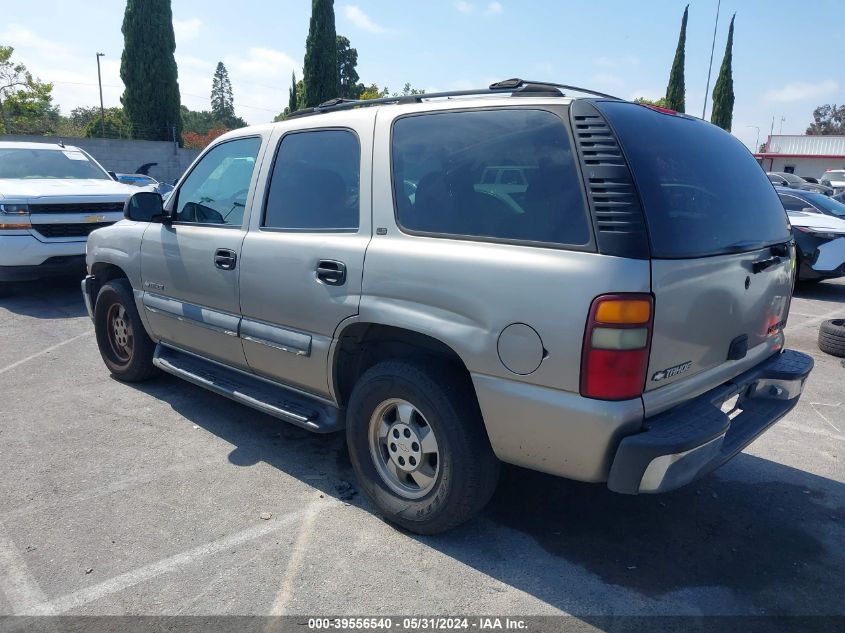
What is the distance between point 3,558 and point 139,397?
2.15 m

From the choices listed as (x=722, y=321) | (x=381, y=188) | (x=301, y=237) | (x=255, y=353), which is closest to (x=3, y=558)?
(x=255, y=353)

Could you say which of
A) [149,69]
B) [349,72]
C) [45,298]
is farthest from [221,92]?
[45,298]

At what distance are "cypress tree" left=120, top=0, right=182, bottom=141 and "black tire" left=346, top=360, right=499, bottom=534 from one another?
32486 millimetres

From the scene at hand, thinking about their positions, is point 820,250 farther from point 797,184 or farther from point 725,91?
point 725,91

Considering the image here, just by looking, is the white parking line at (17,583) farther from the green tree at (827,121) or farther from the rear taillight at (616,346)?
the green tree at (827,121)

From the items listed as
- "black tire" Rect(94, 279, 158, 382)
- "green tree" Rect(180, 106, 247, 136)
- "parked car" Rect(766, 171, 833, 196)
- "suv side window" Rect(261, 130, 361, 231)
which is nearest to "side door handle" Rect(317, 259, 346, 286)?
"suv side window" Rect(261, 130, 361, 231)

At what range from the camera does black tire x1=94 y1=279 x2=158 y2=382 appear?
4.94 meters

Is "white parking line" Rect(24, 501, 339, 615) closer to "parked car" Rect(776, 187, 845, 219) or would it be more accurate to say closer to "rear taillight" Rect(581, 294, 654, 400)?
"rear taillight" Rect(581, 294, 654, 400)

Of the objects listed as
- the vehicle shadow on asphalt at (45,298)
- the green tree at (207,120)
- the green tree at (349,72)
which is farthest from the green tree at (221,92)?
the vehicle shadow on asphalt at (45,298)

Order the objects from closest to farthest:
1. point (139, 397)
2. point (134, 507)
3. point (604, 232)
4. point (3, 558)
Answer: point (604, 232)
point (3, 558)
point (134, 507)
point (139, 397)

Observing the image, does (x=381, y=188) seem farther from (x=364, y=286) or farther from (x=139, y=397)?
(x=139, y=397)

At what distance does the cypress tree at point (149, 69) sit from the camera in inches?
1228

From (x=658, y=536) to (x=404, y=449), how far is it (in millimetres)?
1316

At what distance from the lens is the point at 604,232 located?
7.89 feet
